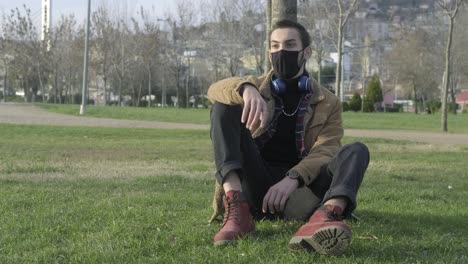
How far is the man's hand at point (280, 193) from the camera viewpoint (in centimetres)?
359

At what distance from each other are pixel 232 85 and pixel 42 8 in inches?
2637

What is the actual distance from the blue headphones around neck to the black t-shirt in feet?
0.10

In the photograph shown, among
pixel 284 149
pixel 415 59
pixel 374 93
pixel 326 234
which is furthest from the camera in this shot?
pixel 415 59

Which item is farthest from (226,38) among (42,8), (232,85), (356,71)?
(232,85)

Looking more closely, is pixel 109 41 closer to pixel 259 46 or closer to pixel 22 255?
pixel 259 46

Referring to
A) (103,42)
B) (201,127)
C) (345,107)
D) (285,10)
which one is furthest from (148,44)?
(285,10)

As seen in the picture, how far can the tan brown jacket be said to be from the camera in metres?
3.68

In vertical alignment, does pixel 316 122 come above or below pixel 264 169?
above

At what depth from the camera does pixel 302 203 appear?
3.85 meters

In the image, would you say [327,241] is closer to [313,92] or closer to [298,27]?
[313,92]

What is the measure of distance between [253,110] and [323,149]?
62cm

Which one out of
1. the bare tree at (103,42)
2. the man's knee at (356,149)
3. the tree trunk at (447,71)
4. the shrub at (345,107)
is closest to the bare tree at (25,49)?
the bare tree at (103,42)

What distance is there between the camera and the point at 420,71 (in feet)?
178

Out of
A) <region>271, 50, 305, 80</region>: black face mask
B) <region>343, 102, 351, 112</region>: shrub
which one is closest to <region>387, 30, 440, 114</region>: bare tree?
<region>343, 102, 351, 112</region>: shrub
